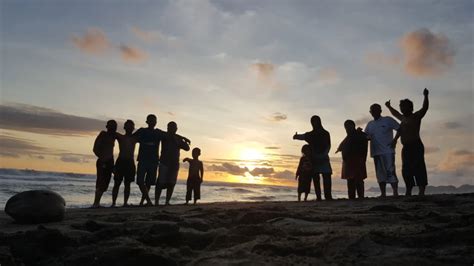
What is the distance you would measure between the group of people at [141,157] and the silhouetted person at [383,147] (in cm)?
406

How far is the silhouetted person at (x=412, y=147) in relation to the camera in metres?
7.66

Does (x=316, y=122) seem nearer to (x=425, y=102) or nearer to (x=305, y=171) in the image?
(x=305, y=171)

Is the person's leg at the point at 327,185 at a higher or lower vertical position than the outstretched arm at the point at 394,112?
lower

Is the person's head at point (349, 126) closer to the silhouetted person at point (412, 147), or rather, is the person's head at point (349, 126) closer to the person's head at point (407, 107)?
the silhouetted person at point (412, 147)

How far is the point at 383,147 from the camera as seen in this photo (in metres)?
8.26

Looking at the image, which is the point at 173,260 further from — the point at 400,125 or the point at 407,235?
the point at 400,125

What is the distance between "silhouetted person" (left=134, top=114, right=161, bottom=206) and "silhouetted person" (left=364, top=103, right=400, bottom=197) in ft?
15.4

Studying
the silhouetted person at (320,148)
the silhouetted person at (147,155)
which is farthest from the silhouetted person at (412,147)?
the silhouetted person at (147,155)

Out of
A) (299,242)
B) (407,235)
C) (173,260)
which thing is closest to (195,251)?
(173,260)

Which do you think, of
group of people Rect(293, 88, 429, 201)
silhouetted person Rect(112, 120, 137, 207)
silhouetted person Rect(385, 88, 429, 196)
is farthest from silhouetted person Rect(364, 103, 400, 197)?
silhouetted person Rect(112, 120, 137, 207)

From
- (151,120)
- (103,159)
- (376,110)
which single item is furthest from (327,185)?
(103,159)

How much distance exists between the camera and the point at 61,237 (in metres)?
3.44

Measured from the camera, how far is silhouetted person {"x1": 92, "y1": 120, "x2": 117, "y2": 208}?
319 inches

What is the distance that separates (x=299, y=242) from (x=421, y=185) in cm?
545
